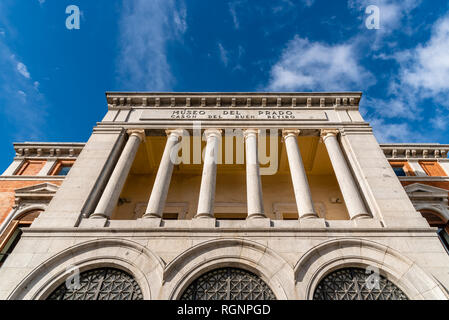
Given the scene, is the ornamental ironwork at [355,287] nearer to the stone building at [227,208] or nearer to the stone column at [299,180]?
the stone building at [227,208]

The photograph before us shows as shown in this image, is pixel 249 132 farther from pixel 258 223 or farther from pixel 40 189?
pixel 40 189

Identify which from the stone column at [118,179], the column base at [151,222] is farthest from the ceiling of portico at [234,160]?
the column base at [151,222]

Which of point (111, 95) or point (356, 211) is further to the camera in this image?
point (111, 95)

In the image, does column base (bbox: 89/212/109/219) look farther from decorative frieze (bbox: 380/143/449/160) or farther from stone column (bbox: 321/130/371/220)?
decorative frieze (bbox: 380/143/449/160)

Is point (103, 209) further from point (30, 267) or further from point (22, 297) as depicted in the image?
point (22, 297)

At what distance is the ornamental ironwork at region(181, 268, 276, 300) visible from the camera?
8.15 metres

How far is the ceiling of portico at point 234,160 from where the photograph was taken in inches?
614

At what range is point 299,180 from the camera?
37.9ft

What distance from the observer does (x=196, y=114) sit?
15.3 metres

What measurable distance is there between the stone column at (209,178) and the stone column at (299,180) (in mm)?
3202

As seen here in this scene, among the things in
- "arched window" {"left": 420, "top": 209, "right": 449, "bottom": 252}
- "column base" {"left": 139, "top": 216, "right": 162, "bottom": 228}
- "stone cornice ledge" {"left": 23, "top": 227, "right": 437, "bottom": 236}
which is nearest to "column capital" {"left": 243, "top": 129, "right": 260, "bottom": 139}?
"stone cornice ledge" {"left": 23, "top": 227, "right": 437, "bottom": 236}
